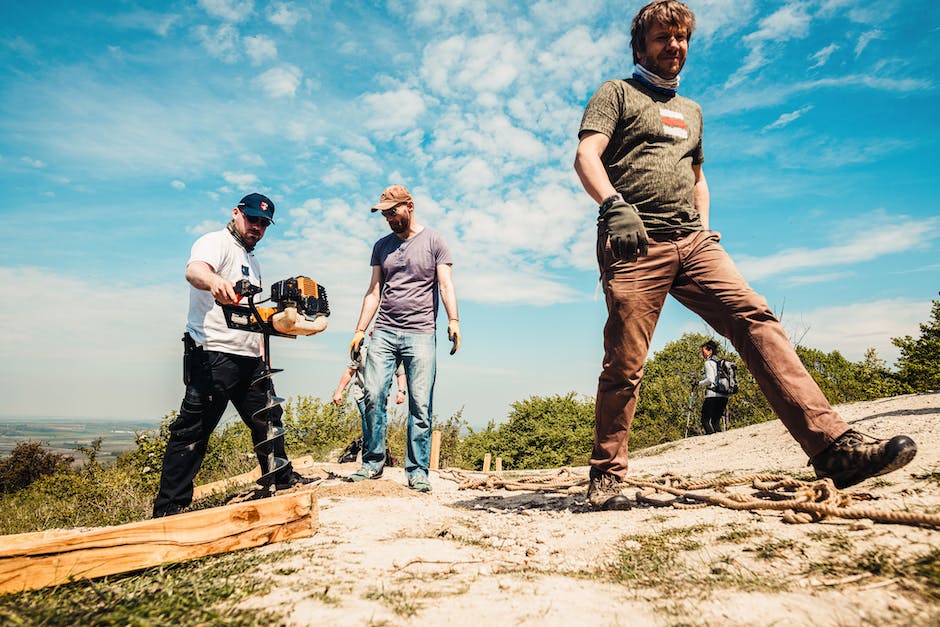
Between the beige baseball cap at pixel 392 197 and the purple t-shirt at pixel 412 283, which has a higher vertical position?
the beige baseball cap at pixel 392 197

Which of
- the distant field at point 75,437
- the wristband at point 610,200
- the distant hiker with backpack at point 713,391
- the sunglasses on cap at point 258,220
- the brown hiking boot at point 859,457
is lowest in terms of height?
the distant field at point 75,437

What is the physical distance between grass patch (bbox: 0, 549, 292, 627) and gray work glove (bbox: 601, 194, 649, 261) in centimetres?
219

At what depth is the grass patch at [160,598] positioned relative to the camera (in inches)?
55.8

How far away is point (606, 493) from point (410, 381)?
214 centimetres

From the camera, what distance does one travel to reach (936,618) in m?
1.20

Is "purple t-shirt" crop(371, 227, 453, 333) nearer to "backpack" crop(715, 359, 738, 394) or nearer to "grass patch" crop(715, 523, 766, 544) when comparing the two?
"grass patch" crop(715, 523, 766, 544)

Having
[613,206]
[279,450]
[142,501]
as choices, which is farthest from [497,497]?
[142,501]

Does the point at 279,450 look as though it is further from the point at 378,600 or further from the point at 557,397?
the point at 557,397

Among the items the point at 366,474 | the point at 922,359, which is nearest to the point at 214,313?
the point at 366,474

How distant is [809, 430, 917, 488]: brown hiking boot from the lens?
2268mm

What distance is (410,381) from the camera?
15.6 feet

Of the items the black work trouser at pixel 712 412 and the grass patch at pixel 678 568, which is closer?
the grass patch at pixel 678 568

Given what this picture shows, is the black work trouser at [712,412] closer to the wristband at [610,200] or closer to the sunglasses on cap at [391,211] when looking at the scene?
the sunglasses on cap at [391,211]

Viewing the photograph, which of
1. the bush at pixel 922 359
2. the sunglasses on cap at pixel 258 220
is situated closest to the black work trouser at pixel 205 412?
the sunglasses on cap at pixel 258 220
